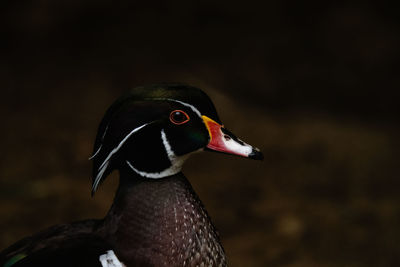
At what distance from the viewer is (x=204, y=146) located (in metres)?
1.52

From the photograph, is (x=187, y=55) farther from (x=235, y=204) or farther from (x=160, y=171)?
(x=160, y=171)

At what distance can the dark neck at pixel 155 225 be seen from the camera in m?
1.52

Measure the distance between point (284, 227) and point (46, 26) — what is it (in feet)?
8.13

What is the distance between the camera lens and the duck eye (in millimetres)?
1472

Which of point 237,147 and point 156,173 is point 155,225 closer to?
point 156,173

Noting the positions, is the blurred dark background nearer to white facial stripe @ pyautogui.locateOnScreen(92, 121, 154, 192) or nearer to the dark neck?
the dark neck

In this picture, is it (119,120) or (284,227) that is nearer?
(119,120)

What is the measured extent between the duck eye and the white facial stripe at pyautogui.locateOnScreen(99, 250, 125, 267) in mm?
346

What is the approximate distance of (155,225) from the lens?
5.05 feet

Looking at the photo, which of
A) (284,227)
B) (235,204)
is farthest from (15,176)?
(284,227)

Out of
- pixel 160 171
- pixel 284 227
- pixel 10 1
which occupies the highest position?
pixel 10 1

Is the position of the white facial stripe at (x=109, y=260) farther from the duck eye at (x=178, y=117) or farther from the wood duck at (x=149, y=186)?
the duck eye at (x=178, y=117)

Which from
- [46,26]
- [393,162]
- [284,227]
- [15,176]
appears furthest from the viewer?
[46,26]

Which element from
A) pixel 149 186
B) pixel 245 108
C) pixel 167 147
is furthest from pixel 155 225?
pixel 245 108
